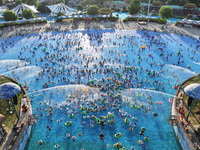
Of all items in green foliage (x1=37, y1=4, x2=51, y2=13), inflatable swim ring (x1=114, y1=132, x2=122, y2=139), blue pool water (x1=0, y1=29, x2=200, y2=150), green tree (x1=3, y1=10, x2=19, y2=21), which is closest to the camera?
inflatable swim ring (x1=114, y1=132, x2=122, y2=139)

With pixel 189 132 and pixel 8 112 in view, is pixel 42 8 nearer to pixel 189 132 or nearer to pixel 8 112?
pixel 8 112

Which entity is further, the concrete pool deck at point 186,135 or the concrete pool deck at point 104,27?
the concrete pool deck at point 104,27

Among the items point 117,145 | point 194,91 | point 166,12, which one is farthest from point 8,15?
point 194,91

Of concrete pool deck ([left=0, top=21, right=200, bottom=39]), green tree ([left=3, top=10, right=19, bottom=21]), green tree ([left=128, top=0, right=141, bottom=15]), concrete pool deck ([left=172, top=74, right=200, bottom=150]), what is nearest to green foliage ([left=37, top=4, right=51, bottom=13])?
concrete pool deck ([left=0, top=21, right=200, bottom=39])

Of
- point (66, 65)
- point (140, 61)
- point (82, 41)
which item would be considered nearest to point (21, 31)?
point (82, 41)

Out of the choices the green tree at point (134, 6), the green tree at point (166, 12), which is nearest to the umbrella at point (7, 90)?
the green tree at point (166, 12)

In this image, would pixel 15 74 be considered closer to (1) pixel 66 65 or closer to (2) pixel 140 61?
(1) pixel 66 65

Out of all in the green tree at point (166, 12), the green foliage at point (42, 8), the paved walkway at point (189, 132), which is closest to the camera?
the paved walkway at point (189, 132)

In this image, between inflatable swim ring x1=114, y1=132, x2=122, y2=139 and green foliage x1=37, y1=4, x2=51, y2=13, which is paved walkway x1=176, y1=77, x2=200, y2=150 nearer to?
inflatable swim ring x1=114, y1=132, x2=122, y2=139

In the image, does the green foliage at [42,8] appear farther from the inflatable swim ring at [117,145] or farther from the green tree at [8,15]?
the inflatable swim ring at [117,145]
